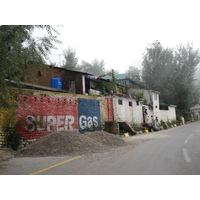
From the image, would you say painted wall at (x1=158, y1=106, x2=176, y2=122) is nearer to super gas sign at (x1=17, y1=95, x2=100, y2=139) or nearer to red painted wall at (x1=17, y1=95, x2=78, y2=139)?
super gas sign at (x1=17, y1=95, x2=100, y2=139)

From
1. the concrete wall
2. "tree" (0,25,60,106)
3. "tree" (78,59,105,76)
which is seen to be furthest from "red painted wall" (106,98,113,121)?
"tree" (78,59,105,76)

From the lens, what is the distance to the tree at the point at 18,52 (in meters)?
6.67

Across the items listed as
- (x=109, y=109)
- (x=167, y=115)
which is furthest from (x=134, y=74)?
(x=109, y=109)

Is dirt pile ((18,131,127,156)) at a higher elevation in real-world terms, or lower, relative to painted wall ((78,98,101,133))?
lower

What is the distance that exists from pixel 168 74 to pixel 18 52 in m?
A: 41.6

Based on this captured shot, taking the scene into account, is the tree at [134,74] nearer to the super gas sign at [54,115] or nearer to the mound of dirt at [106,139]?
the super gas sign at [54,115]

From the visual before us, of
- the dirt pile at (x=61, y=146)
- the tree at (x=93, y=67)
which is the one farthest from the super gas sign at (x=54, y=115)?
the tree at (x=93, y=67)

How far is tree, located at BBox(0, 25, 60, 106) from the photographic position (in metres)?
6.67

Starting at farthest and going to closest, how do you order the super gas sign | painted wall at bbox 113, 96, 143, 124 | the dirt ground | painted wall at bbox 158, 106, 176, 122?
painted wall at bbox 158, 106, 176, 122 → painted wall at bbox 113, 96, 143, 124 → the super gas sign → the dirt ground

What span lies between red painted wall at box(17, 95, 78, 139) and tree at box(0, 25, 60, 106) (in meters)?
4.43

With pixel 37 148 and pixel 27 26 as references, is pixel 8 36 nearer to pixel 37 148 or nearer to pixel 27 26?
pixel 27 26

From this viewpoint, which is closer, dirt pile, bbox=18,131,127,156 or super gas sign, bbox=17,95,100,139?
dirt pile, bbox=18,131,127,156

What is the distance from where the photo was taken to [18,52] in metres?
7.23

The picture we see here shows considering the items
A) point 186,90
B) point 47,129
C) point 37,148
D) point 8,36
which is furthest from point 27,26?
point 186,90
